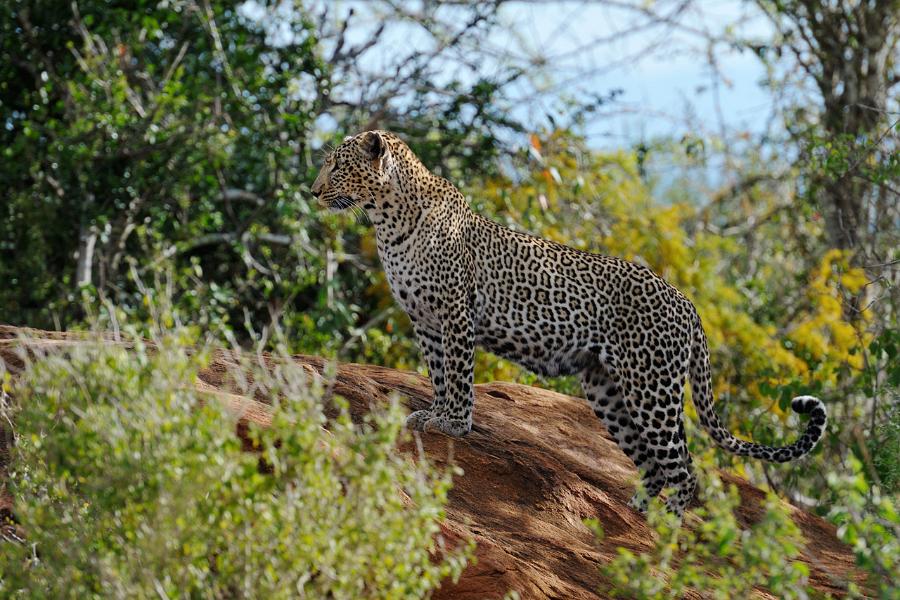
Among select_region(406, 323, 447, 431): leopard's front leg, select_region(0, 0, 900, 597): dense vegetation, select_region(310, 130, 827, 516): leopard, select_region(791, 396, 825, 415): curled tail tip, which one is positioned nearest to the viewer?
select_region(791, 396, 825, 415): curled tail tip

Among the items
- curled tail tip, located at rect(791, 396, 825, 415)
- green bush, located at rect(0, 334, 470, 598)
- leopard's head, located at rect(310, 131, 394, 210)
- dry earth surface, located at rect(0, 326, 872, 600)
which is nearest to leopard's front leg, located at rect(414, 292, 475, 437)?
dry earth surface, located at rect(0, 326, 872, 600)

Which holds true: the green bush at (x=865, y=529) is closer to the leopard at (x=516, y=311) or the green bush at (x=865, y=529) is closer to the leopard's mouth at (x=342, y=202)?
the leopard at (x=516, y=311)

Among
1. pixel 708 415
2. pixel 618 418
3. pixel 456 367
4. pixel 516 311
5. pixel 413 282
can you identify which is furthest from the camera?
pixel 708 415

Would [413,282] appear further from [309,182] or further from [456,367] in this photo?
[309,182]

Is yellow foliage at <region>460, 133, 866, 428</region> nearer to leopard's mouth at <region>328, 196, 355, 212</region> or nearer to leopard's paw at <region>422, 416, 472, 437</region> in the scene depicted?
leopard's paw at <region>422, 416, 472, 437</region>

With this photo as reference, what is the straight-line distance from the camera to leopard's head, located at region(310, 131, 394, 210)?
28.7ft

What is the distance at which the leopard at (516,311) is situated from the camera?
341 inches

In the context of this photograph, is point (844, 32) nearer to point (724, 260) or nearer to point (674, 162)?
point (674, 162)

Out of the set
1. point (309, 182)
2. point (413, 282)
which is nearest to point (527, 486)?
point (413, 282)

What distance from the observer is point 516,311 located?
8.81 metres

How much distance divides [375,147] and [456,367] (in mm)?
1585

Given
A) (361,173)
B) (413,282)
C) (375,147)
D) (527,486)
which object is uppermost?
(375,147)

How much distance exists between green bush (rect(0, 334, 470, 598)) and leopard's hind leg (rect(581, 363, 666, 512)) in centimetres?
375

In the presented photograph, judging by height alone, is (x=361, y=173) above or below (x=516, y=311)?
above
